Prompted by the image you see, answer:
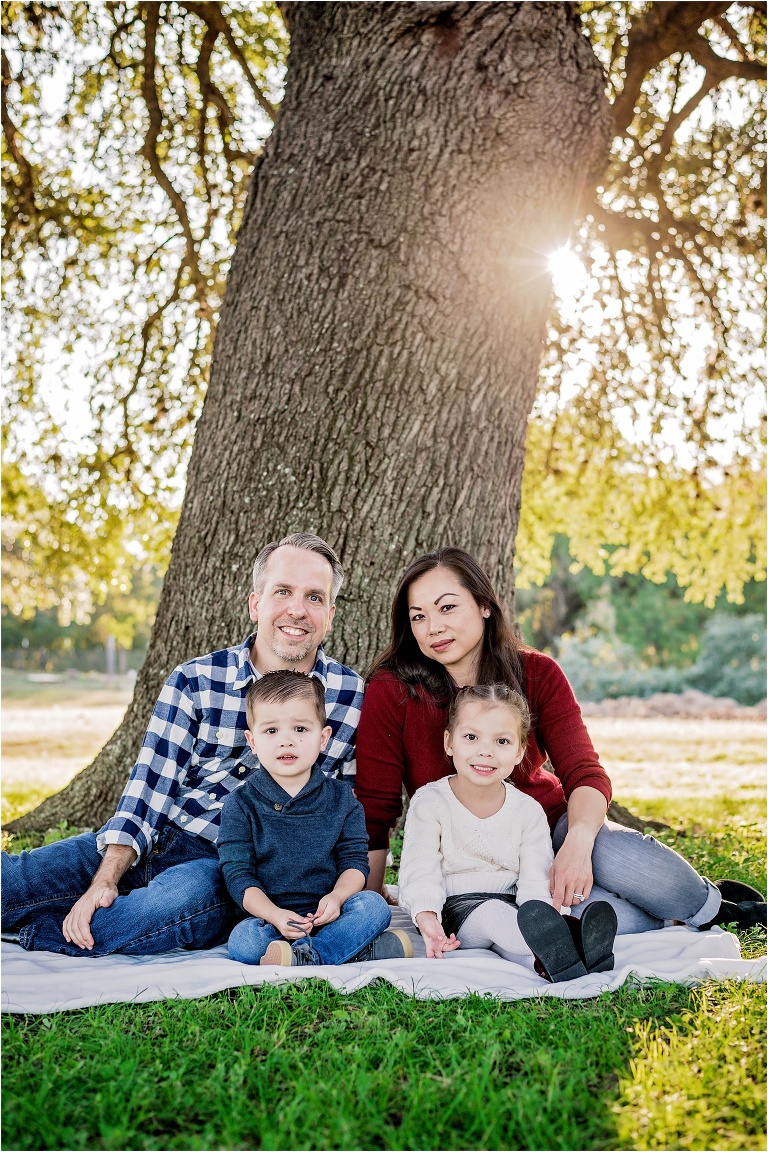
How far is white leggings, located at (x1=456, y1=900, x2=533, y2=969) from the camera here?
112 inches

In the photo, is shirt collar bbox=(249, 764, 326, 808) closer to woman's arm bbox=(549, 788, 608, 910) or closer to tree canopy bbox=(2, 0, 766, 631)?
woman's arm bbox=(549, 788, 608, 910)

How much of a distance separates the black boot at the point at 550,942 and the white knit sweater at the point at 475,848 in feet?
1.13

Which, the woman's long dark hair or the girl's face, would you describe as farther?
the woman's long dark hair

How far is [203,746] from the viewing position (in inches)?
132

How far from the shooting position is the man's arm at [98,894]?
9.41ft

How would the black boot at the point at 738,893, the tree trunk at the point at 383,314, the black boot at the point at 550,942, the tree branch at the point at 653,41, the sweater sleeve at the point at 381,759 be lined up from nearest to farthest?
the black boot at the point at 550,942 < the sweater sleeve at the point at 381,759 < the black boot at the point at 738,893 < the tree trunk at the point at 383,314 < the tree branch at the point at 653,41

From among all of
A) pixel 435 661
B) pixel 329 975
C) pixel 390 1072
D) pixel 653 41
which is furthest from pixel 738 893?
pixel 653 41

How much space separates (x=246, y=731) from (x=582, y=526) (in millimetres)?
7412

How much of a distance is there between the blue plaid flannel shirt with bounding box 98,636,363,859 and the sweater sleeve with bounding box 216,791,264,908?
0.55 feet

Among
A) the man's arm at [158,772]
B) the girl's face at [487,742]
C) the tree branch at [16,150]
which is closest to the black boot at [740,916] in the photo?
the girl's face at [487,742]

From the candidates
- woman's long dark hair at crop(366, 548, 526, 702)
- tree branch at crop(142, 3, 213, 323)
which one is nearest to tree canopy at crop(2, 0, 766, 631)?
tree branch at crop(142, 3, 213, 323)

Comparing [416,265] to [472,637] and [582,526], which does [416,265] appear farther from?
[582,526]

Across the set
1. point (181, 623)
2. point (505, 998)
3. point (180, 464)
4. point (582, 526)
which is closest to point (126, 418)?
point (180, 464)

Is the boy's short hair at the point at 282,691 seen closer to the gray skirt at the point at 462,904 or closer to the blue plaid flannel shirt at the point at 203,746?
the blue plaid flannel shirt at the point at 203,746
